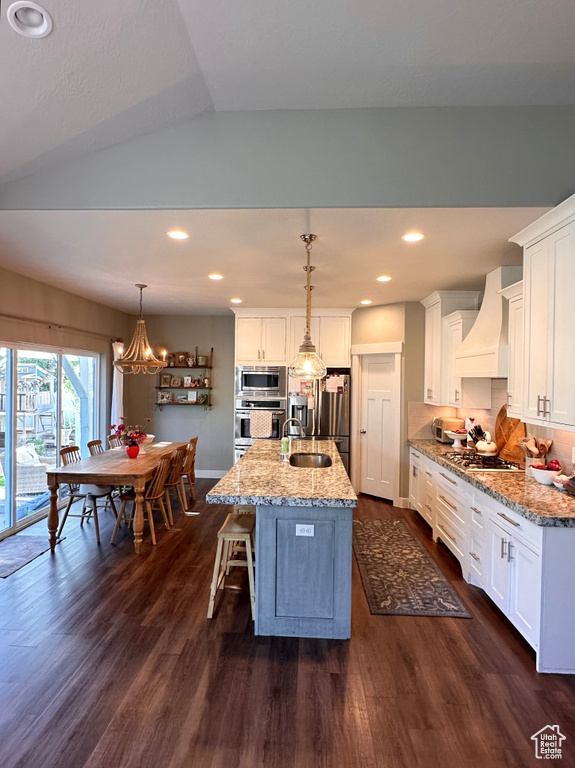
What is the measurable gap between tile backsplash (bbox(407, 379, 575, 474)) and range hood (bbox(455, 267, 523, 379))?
53cm

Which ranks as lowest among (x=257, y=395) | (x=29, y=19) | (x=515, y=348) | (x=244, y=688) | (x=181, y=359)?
(x=244, y=688)

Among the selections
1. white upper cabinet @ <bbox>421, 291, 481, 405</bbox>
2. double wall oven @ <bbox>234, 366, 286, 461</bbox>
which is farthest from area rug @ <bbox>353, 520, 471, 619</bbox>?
double wall oven @ <bbox>234, 366, 286, 461</bbox>

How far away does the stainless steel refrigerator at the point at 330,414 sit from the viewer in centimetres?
579

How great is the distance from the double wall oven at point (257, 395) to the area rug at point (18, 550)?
2592mm

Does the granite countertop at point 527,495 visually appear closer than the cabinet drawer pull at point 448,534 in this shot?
Yes

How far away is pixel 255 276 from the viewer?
4195mm

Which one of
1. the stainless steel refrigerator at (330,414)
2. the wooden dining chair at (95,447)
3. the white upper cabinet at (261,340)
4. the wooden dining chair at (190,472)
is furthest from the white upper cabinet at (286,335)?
the wooden dining chair at (95,447)

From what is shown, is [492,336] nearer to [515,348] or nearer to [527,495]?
[515,348]

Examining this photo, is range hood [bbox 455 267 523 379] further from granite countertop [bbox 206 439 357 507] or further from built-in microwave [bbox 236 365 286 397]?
built-in microwave [bbox 236 365 286 397]

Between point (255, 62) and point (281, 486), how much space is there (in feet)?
7.89

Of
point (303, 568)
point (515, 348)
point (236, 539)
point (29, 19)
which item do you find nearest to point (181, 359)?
point (236, 539)

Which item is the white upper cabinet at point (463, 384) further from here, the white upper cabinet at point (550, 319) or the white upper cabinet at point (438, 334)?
the white upper cabinet at point (550, 319)

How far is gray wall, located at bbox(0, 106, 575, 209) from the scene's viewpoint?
2504mm

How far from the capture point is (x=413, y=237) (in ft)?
9.91
